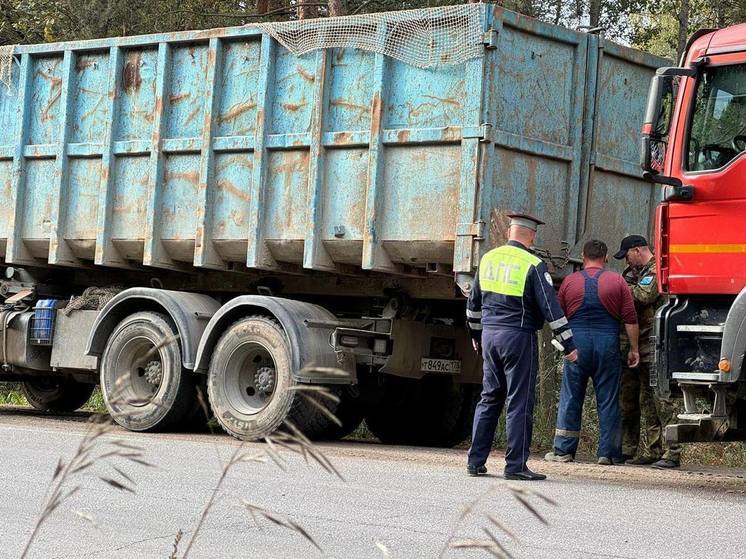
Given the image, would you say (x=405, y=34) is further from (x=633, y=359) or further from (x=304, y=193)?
(x=633, y=359)

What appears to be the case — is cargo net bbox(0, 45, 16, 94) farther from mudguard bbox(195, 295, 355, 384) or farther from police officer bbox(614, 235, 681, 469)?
police officer bbox(614, 235, 681, 469)

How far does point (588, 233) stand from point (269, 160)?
2532mm

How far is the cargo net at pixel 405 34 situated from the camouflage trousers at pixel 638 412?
8.91 feet

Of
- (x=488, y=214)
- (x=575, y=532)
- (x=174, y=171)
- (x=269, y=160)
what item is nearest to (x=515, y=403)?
(x=488, y=214)

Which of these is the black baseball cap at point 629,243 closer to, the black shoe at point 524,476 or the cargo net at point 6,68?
the black shoe at point 524,476

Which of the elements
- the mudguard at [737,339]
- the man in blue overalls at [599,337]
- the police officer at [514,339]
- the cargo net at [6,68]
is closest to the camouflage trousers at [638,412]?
the man in blue overalls at [599,337]

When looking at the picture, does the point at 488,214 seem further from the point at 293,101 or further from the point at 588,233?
the point at 293,101

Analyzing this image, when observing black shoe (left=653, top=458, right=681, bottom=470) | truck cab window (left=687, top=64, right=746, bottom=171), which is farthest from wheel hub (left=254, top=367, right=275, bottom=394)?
truck cab window (left=687, top=64, right=746, bottom=171)

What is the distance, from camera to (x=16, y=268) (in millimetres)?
12672

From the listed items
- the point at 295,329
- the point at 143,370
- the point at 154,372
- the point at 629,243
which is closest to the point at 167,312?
the point at 154,372

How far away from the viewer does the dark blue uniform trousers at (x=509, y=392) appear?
8188 mm

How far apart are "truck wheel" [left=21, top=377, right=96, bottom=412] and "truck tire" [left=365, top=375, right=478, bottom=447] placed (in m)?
3.97

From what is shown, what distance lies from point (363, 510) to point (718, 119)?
3.08 metres

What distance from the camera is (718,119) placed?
7.60 m
